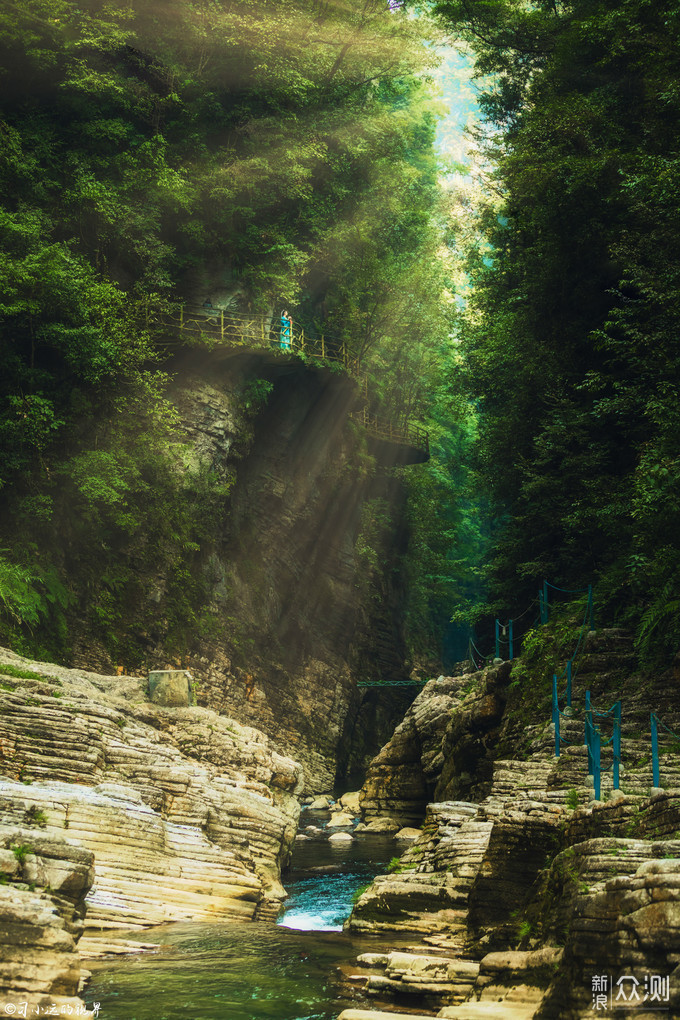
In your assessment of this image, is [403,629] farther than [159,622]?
Yes

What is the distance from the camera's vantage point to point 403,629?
40.7m

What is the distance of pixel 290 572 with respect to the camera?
113 ft

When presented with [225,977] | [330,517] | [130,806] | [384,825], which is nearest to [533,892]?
[225,977]

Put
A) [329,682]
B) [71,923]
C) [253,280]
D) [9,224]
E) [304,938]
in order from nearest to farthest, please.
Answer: [71,923] < [304,938] < [9,224] < [253,280] < [329,682]

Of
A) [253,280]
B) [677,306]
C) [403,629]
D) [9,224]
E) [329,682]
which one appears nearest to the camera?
[677,306]

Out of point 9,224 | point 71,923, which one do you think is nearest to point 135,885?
point 71,923

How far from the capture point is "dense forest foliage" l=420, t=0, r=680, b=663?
15.6 m

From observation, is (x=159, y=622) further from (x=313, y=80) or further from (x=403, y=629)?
(x=313, y=80)

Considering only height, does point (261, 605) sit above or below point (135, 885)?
above

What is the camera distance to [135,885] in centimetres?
1394

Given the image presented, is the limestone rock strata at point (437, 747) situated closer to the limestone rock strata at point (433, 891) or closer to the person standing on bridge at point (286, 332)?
the limestone rock strata at point (433, 891)

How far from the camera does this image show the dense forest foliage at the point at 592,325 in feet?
51.3

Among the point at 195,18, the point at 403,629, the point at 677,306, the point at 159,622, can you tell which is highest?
the point at 195,18

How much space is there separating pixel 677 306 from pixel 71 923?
13.3 meters
